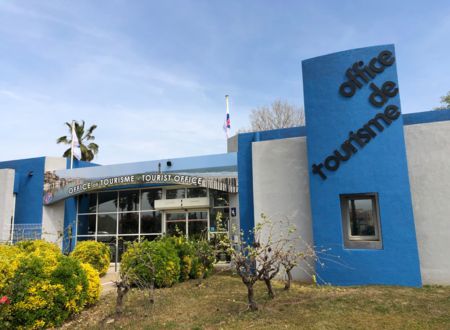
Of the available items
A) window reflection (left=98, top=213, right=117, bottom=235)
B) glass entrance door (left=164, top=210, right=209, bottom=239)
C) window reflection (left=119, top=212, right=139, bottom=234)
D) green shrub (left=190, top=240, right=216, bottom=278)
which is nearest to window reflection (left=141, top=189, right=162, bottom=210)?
window reflection (left=119, top=212, right=139, bottom=234)

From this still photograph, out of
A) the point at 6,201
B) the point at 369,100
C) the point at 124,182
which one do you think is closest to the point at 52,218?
the point at 6,201

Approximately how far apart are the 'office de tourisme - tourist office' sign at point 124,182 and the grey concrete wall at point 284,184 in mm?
2926

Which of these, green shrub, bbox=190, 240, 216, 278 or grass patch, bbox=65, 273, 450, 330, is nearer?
grass patch, bbox=65, 273, 450, 330

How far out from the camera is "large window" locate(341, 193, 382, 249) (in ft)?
33.6

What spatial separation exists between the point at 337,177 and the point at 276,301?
4233 millimetres

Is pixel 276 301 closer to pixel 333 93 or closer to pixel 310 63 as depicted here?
pixel 333 93

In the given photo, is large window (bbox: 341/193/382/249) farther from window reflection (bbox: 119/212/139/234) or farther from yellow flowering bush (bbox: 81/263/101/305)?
window reflection (bbox: 119/212/139/234)

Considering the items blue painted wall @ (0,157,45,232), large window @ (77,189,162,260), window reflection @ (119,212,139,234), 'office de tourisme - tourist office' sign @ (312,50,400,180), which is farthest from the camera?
blue painted wall @ (0,157,45,232)

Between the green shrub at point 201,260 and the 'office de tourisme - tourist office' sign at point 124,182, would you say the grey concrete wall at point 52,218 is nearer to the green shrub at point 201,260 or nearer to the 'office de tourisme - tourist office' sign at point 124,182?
the 'office de tourisme - tourist office' sign at point 124,182

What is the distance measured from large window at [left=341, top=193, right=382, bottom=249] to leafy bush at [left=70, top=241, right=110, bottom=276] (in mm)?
8849

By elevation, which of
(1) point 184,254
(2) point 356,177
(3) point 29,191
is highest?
(3) point 29,191

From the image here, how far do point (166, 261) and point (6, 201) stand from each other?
12.1 m

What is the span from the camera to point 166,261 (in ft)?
33.0

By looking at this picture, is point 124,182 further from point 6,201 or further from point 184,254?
point 6,201
